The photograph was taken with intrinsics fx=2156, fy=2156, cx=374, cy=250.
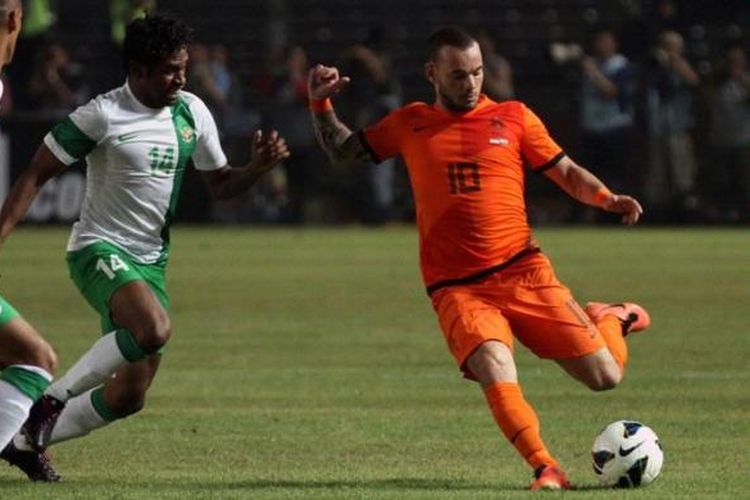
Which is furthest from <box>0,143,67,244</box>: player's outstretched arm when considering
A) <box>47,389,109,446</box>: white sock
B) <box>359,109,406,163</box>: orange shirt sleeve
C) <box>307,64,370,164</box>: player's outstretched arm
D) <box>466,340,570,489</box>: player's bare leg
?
<box>466,340,570,489</box>: player's bare leg

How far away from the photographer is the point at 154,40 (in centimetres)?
1004

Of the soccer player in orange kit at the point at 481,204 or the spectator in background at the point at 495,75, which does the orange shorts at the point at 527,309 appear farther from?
the spectator in background at the point at 495,75

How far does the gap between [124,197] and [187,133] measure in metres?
0.48

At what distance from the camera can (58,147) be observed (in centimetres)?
991

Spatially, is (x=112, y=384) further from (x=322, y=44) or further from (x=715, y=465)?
(x=322, y=44)

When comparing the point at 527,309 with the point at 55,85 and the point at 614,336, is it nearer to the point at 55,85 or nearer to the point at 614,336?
the point at 614,336

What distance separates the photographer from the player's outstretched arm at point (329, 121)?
33.9ft

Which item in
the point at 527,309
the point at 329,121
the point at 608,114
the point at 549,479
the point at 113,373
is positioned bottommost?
the point at 608,114

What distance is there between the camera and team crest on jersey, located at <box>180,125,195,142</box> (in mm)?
10406

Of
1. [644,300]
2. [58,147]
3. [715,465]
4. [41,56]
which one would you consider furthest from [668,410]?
[41,56]

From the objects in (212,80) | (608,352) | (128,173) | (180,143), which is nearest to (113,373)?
(128,173)

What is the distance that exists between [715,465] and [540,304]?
3.67 feet

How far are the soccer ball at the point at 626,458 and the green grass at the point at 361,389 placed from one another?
88mm

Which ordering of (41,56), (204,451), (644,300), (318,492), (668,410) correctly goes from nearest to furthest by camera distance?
1. (318,492)
2. (204,451)
3. (668,410)
4. (644,300)
5. (41,56)
